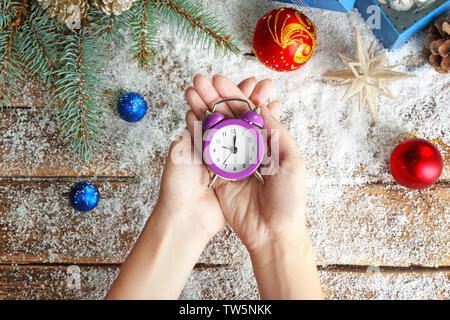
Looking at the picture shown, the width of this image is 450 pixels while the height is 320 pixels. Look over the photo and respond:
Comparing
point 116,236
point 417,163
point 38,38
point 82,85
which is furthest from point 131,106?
point 417,163

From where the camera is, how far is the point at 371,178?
4.00ft

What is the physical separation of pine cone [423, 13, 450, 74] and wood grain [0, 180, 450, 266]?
0.37m

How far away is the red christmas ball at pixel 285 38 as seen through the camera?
3.41 feet

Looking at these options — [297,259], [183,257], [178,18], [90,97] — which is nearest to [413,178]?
A: [297,259]

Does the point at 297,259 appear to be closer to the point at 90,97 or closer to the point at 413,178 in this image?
the point at 413,178

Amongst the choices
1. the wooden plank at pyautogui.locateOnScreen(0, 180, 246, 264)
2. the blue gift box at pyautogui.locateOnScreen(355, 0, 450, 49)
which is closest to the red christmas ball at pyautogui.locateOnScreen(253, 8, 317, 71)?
the blue gift box at pyautogui.locateOnScreen(355, 0, 450, 49)

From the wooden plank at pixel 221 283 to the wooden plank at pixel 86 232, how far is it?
0.12 feet

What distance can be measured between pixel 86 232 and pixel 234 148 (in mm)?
579

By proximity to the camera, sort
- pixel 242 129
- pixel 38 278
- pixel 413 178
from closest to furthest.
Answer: pixel 242 129 < pixel 413 178 < pixel 38 278

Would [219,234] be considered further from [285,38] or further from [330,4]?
[330,4]

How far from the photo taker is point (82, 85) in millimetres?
1037

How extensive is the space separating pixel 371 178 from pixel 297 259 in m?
0.40

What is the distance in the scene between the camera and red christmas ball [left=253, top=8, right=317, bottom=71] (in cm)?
104
